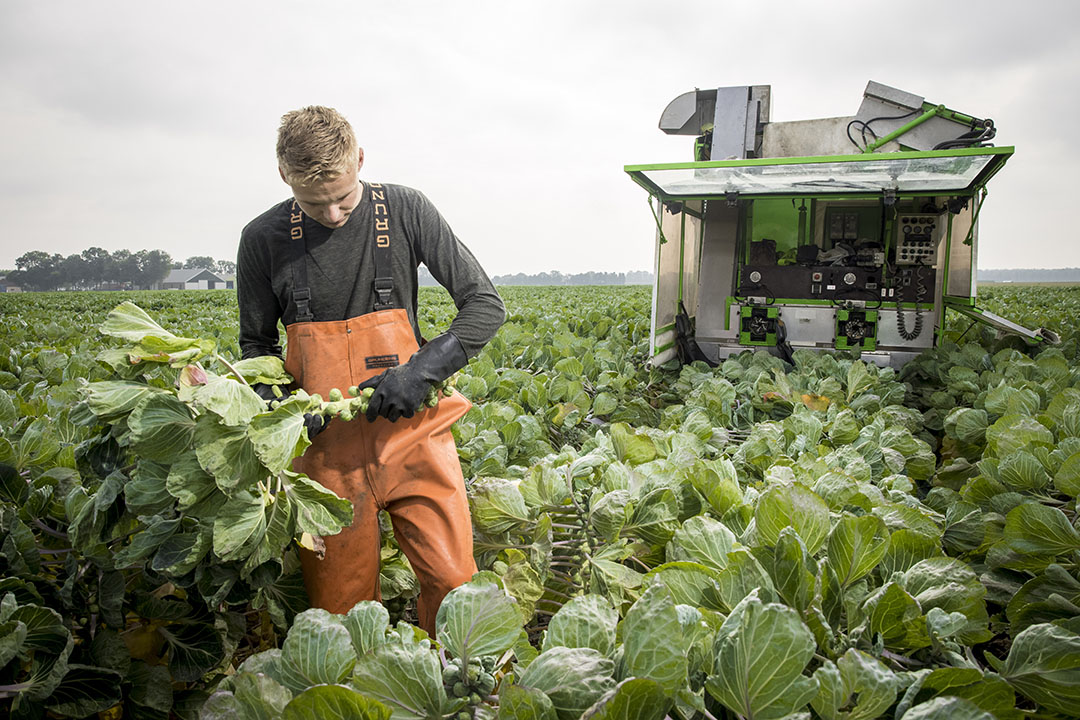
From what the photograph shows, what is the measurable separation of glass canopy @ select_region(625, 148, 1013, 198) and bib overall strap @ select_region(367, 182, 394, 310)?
3.51 m

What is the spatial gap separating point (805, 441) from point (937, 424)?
2.34m

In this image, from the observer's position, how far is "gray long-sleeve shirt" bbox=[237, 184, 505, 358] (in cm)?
200

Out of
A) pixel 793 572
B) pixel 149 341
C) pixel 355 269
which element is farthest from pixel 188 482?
pixel 793 572

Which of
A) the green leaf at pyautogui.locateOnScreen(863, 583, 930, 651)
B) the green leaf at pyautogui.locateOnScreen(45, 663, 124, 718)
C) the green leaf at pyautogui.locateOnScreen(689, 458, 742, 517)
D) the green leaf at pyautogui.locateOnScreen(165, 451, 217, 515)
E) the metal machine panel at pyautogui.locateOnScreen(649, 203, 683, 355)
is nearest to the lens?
the green leaf at pyautogui.locateOnScreen(863, 583, 930, 651)

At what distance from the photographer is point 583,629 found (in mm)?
1129

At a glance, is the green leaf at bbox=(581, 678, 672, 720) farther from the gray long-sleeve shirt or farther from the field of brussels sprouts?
the gray long-sleeve shirt

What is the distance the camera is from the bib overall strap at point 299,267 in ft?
6.42

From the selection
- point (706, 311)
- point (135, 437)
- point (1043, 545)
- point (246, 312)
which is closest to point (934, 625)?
point (1043, 545)

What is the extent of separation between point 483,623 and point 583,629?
0.58 feet

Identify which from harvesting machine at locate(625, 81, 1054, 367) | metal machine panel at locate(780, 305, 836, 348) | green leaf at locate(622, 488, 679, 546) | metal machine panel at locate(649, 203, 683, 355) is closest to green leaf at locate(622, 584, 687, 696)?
green leaf at locate(622, 488, 679, 546)

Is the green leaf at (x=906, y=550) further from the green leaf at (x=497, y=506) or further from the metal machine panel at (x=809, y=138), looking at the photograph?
the metal machine panel at (x=809, y=138)

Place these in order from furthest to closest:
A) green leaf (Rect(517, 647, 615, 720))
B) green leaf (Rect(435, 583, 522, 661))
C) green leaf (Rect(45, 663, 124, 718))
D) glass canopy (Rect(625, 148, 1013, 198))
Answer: glass canopy (Rect(625, 148, 1013, 198)) → green leaf (Rect(45, 663, 124, 718)) → green leaf (Rect(435, 583, 522, 661)) → green leaf (Rect(517, 647, 615, 720))

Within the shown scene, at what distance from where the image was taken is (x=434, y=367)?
6.22 ft

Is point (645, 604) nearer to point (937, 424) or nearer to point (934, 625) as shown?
point (934, 625)
